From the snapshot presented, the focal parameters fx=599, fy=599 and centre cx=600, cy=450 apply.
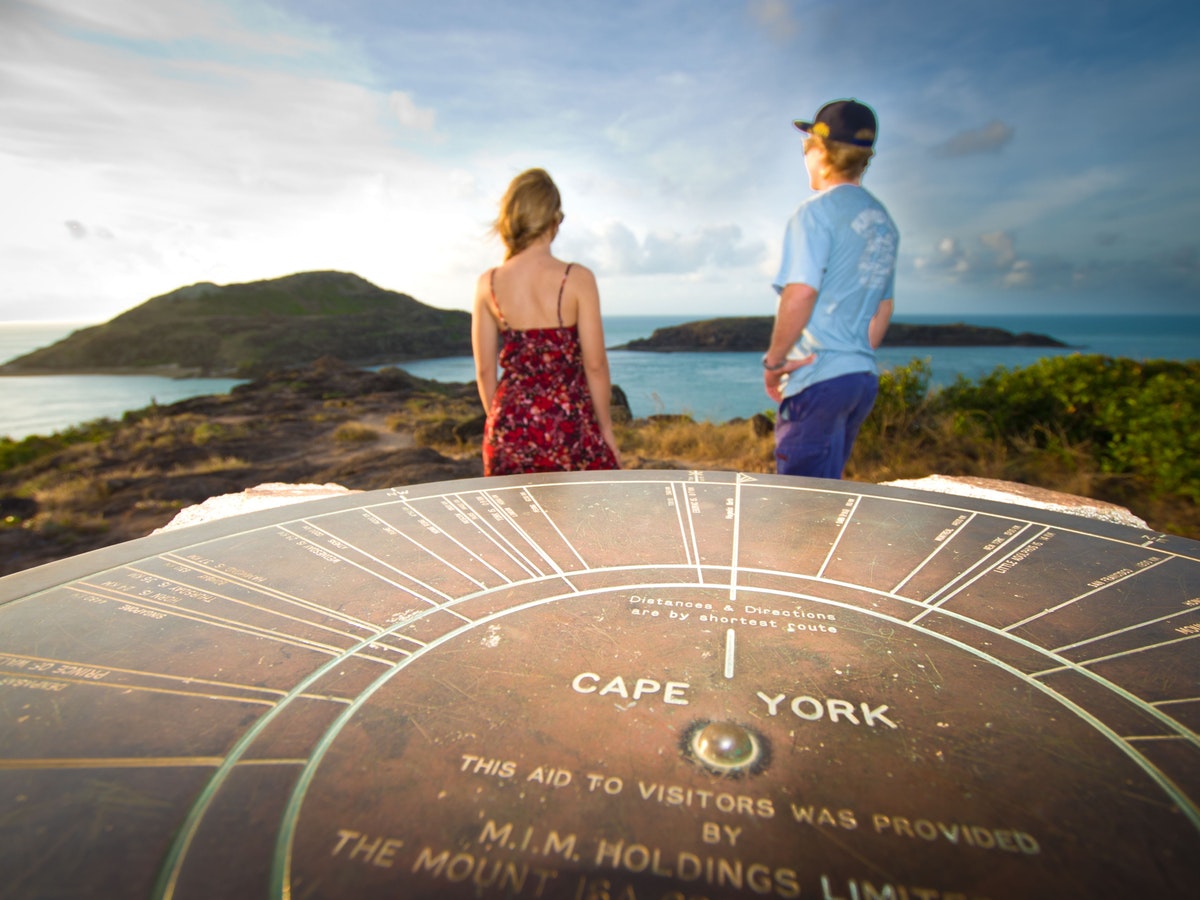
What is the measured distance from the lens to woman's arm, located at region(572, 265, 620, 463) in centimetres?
240

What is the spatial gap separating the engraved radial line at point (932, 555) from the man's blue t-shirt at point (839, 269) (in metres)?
0.88

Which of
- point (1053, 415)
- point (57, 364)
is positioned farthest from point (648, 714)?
point (57, 364)

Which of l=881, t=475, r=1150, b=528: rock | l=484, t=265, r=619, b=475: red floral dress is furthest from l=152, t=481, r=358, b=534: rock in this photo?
l=881, t=475, r=1150, b=528: rock

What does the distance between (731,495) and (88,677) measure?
4.53ft

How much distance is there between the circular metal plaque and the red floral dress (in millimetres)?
1138

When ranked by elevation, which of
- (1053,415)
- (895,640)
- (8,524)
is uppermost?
(895,640)

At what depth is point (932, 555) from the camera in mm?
1274

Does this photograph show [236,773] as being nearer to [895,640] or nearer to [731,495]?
[895,640]

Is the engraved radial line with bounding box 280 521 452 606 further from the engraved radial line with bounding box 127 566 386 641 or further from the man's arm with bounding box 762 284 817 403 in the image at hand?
the man's arm with bounding box 762 284 817 403

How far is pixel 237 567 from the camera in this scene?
1.22 m

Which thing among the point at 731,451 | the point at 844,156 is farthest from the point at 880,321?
the point at 731,451

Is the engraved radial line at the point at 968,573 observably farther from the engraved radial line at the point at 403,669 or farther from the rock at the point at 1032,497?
the rock at the point at 1032,497

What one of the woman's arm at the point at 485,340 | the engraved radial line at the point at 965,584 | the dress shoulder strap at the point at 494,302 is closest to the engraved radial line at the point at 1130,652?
the engraved radial line at the point at 965,584

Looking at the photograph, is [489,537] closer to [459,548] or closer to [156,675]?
[459,548]
